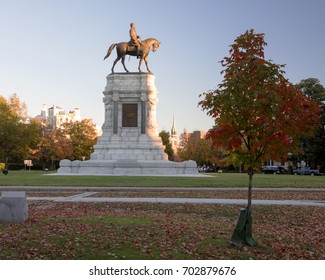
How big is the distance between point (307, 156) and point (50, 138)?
5114 cm

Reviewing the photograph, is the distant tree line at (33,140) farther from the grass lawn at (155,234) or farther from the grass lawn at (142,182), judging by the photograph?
the grass lawn at (155,234)

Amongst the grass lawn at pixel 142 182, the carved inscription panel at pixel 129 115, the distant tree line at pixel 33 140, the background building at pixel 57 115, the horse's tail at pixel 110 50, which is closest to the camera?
the grass lawn at pixel 142 182

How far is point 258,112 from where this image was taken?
462 inches

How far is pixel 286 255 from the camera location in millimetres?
9727

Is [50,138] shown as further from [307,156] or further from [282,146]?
[282,146]

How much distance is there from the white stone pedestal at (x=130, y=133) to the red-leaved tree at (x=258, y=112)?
119 ft

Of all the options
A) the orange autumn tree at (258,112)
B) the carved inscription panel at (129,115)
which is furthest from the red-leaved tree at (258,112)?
the carved inscription panel at (129,115)

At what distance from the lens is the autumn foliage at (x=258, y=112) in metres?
11.7

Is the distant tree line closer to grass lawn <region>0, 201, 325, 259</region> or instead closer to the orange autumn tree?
grass lawn <region>0, 201, 325, 259</region>

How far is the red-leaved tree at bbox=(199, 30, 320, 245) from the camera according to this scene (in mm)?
11699

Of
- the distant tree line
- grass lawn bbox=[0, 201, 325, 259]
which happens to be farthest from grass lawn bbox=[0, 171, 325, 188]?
the distant tree line

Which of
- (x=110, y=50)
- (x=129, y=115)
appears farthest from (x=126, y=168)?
(x=110, y=50)

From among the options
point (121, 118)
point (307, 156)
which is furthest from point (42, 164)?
point (307, 156)

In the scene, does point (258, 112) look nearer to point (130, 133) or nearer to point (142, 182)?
point (142, 182)
